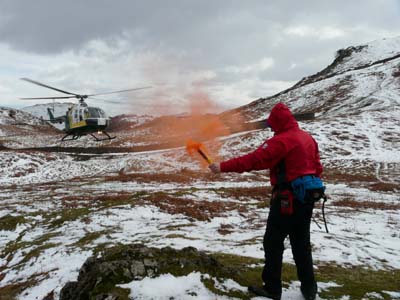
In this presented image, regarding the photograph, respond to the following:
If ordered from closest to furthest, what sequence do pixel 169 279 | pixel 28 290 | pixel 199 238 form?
pixel 169 279 < pixel 28 290 < pixel 199 238

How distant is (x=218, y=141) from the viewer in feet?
177

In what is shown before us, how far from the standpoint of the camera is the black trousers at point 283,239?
581cm

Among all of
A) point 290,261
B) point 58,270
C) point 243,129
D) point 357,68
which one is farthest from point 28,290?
point 357,68

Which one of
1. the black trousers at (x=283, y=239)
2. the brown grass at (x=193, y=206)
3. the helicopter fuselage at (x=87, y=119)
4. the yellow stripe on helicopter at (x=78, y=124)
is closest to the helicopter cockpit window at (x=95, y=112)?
the helicopter fuselage at (x=87, y=119)

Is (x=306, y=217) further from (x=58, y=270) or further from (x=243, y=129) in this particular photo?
(x=243, y=129)

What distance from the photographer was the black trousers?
5.81 metres

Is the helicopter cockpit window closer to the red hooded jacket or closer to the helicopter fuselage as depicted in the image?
the helicopter fuselage

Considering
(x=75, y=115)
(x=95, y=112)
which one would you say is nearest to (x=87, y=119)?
(x=95, y=112)

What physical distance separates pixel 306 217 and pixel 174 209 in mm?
11296

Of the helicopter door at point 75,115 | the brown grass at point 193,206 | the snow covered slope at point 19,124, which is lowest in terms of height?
the brown grass at point 193,206

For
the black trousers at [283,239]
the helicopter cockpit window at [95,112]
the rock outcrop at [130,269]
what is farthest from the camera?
the helicopter cockpit window at [95,112]

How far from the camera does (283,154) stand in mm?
5637

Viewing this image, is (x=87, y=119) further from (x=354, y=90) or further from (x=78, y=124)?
(x=354, y=90)

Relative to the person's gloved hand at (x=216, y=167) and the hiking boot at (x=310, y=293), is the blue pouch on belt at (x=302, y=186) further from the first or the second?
the hiking boot at (x=310, y=293)
